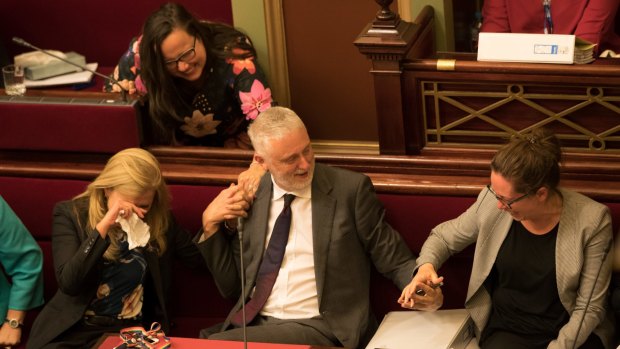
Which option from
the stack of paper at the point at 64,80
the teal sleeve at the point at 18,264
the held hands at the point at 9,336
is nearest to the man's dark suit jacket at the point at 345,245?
the teal sleeve at the point at 18,264

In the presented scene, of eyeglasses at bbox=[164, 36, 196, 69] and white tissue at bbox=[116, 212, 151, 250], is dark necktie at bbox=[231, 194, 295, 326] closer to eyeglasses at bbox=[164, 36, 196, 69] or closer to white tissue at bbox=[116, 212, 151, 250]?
white tissue at bbox=[116, 212, 151, 250]

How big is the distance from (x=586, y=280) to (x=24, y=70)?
272 cm

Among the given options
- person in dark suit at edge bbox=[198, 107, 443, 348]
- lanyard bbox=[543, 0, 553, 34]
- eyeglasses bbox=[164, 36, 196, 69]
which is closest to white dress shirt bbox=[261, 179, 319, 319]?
person in dark suit at edge bbox=[198, 107, 443, 348]

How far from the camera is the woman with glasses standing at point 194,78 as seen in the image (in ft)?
13.8

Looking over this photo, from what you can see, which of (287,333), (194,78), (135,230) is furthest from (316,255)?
(194,78)

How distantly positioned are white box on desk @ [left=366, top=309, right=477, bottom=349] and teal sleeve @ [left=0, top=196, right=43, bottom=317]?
1.34 meters

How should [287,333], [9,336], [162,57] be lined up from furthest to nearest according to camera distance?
[162,57] < [9,336] < [287,333]

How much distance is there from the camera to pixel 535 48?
3.84 meters

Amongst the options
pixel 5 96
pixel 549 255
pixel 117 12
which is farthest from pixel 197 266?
pixel 117 12

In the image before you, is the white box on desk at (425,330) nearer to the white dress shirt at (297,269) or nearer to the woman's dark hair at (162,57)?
the white dress shirt at (297,269)

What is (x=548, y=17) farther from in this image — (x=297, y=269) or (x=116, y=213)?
(x=116, y=213)

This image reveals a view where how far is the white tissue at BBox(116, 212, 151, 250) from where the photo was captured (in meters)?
3.82

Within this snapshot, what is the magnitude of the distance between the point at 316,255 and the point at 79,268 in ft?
2.66

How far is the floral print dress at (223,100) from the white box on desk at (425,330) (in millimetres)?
1064
